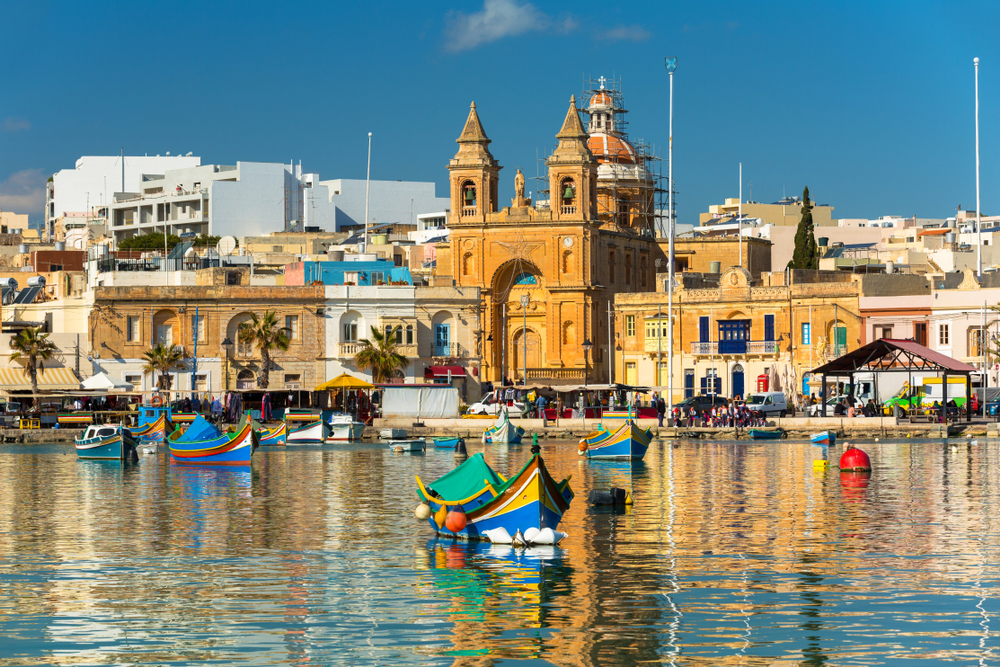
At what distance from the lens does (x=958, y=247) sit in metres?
109

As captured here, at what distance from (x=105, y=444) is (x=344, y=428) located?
1425 centimetres

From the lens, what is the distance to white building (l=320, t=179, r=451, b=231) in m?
147

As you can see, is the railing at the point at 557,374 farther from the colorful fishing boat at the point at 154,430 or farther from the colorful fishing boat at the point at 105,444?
the colorful fishing boat at the point at 105,444

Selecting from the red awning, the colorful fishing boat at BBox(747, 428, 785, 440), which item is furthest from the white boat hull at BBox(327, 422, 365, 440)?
the colorful fishing boat at BBox(747, 428, 785, 440)

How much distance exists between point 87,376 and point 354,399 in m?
15.2

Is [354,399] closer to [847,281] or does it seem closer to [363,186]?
[847,281]

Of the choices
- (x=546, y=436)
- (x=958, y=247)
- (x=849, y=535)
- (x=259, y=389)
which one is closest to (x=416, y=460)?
(x=546, y=436)

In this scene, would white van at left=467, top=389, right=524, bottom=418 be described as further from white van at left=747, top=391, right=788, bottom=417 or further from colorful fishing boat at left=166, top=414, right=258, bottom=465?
colorful fishing boat at left=166, top=414, right=258, bottom=465

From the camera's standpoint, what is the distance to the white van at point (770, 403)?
75.0 meters

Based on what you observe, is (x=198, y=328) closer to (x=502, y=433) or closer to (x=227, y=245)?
(x=502, y=433)

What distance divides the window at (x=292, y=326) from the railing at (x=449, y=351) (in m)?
8.10

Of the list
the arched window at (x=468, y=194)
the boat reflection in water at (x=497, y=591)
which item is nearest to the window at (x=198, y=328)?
the arched window at (x=468, y=194)

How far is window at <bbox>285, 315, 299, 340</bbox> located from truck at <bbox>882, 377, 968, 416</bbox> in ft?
109

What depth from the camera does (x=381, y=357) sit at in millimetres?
83062
